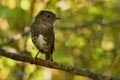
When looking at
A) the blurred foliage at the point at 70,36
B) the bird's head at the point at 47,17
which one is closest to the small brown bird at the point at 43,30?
the bird's head at the point at 47,17

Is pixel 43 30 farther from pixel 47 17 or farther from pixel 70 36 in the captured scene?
pixel 70 36

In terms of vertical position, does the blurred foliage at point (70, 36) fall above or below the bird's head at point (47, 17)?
below

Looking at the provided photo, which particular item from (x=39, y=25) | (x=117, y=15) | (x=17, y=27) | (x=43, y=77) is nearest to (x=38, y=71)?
(x=43, y=77)

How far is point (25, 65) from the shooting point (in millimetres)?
7523

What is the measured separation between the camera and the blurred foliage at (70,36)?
22.9ft

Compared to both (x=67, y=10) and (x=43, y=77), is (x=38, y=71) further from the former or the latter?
(x=67, y=10)

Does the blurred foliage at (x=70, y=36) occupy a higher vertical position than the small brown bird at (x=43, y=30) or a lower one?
lower

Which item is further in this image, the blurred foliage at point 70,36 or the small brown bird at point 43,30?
the blurred foliage at point 70,36

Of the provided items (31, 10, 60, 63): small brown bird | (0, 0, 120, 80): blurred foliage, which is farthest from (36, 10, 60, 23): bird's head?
(0, 0, 120, 80): blurred foliage

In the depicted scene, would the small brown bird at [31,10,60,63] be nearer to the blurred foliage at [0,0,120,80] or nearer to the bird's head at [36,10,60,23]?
the bird's head at [36,10,60,23]

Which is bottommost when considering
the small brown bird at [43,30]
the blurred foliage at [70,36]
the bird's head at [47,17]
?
the blurred foliage at [70,36]

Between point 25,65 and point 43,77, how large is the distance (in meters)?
0.38

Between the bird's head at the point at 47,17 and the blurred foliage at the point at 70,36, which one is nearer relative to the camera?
the bird's head at the point at 47,17

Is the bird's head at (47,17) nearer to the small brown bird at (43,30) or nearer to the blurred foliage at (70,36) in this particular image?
the small brown bird at (43,30)
